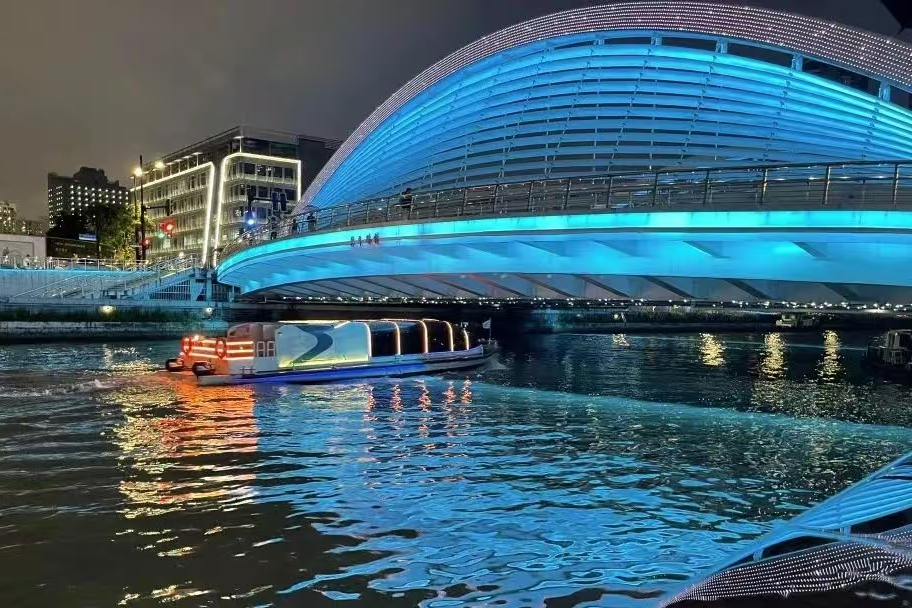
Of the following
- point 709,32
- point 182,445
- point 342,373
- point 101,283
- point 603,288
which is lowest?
point 342,373

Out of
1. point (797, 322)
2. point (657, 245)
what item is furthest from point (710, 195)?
point (797, 322)

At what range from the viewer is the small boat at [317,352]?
872 inches

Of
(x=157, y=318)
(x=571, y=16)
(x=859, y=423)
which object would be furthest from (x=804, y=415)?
(x=157, y=318)

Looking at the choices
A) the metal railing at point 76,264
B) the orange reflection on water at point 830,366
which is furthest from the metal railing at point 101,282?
the orange reflection on water at point 830,366

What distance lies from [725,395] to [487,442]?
13222 mm

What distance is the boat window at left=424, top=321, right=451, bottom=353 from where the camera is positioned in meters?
27.8

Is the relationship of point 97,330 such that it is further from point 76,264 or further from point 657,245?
point 657,245

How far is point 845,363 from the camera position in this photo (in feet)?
131

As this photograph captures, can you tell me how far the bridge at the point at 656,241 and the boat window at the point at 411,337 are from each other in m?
2.08

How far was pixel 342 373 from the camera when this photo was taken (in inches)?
951

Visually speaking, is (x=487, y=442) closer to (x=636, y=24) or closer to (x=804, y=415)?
(x=804, y=415)

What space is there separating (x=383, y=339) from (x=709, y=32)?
27.6m

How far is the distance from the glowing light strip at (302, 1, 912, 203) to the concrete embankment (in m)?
24.2

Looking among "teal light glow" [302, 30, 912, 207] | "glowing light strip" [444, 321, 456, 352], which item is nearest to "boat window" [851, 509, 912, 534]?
"glowing light strip" [444, 321, 456, 352]
